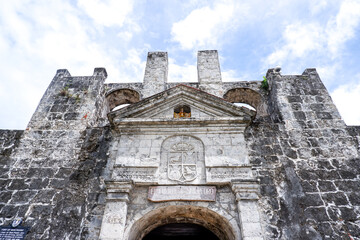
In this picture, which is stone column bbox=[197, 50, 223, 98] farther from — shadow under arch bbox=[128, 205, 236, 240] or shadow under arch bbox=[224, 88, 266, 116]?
shadow under arch bbox=[128, 205, 236, 240]

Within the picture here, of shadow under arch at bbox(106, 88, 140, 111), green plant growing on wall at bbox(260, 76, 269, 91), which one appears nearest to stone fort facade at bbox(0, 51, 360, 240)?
green plant growing on wall at bbox(260, 76, 269, 91)

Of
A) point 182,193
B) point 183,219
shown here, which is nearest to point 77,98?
point 182,193

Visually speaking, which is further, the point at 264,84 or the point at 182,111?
the point at 264,84

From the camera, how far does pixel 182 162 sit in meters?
5.82

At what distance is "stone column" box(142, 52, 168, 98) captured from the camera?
27.1 ft

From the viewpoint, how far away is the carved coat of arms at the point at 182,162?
→ 554cm

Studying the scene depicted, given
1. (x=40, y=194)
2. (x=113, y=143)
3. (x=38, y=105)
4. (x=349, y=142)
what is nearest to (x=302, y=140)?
(x=349, y=142)

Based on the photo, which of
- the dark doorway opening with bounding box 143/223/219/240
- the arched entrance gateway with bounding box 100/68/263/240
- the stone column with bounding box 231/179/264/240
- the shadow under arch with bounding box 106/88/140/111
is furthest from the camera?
the shadow under arch with bounding box 106/88/140/111

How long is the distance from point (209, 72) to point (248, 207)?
507cm

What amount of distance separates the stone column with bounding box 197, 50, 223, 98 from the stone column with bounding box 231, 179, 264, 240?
3.54 meters

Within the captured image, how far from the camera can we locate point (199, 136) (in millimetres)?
6289

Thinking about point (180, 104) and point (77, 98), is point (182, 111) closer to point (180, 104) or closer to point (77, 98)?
point (180, 104)

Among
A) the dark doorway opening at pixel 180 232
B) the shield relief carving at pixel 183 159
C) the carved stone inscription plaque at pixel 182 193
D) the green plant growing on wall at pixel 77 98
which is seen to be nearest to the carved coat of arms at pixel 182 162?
the shield relief carving at pixel 183 159

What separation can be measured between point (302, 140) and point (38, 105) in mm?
7814
